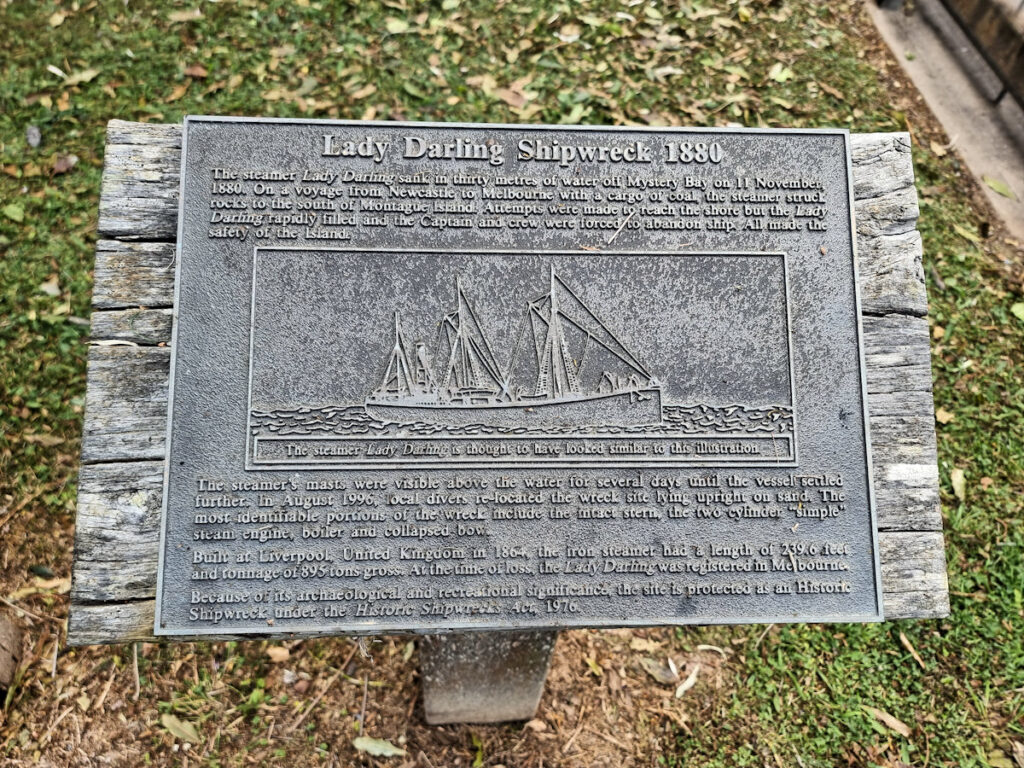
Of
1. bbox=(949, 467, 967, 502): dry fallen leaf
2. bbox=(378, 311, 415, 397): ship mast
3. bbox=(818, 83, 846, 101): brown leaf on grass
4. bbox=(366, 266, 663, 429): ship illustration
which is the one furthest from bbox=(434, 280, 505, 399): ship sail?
bbox=(818, 83, 846, 101): brown leaf on grass

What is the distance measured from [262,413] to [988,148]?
4.83 metres

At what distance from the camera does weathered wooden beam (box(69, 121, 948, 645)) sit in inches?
107

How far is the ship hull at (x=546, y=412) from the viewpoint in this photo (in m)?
2.66

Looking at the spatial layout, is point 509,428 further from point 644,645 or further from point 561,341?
point 644,645

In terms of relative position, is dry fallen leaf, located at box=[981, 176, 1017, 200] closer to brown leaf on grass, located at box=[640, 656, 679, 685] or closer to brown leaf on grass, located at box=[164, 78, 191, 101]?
brown leaf on grass, located at box=[640, 656, 679, 685]

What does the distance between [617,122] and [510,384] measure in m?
2.70

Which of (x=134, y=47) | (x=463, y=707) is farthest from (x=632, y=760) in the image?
(x=134, y=47)

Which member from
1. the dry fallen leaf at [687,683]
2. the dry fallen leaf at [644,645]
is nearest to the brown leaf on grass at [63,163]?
the dry fallen leaf at [644,645]

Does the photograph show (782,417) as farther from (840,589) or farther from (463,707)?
(463,707)

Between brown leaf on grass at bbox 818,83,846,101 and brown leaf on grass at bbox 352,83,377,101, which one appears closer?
brown leaf on grass at bbox 352,83,377,101

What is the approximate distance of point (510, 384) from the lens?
2.69 meters

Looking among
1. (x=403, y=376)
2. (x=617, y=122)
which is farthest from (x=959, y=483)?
(x=403, y=376)

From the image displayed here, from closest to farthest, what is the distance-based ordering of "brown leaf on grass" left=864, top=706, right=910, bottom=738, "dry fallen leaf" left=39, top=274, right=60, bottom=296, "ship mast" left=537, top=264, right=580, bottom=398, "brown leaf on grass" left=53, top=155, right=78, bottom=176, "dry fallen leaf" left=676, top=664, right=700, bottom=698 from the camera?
"ship mast" left=537, top=264, right=580, bottom=398, "brown leaf on grass" left=864, top=706, right=910, bottom=738, "dry fallen leaf" left=676, top=664, right=700, bottom=698, "dry fallen leaf" left=39, top=274, right=60, bottom=296, "brown leaf on grass" left=53, top=155, right=78, bottom=176

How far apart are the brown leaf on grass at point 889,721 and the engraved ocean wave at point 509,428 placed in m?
1.73
